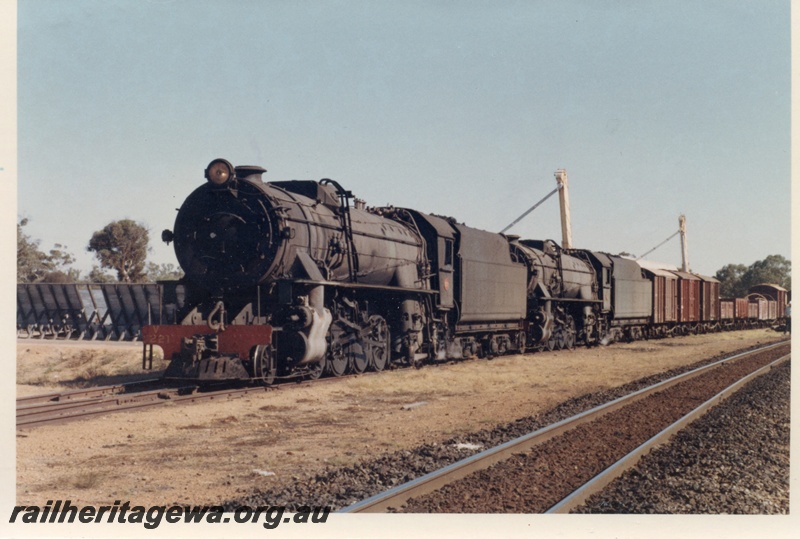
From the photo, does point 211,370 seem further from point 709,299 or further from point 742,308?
point 742,308

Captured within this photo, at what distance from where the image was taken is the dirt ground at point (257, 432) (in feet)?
22.1

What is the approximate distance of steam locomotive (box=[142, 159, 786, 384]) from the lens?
12.1 m

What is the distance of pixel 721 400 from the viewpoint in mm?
12219

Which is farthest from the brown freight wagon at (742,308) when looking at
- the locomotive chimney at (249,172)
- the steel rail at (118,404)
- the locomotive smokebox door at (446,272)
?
the steel rail at (118,404)

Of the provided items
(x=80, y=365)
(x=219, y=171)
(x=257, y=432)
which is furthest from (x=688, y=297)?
(x=257, y=432)

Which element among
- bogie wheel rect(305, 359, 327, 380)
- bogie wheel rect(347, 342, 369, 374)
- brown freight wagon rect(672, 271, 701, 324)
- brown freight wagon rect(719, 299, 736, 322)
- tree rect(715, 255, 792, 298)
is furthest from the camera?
tree rect(715, 255, 792, 298)

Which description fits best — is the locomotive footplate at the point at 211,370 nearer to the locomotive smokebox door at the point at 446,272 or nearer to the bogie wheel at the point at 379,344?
the bogie wheel at the point at 379,344

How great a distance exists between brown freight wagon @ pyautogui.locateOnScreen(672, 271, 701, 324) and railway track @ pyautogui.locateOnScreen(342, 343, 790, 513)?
27832 millimetres

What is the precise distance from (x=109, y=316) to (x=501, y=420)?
19667 mm

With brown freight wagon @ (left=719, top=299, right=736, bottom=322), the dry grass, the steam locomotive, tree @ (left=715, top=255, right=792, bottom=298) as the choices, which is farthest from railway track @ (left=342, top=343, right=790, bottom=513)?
tree @ (left=715, top=255, right=792, bottom=298)

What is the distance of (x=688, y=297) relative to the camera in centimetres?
3944

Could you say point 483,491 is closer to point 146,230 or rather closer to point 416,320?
point 416,320

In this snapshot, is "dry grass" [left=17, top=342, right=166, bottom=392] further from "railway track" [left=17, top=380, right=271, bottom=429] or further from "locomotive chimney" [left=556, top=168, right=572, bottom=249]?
"locomotive chimney" [left=556, top=168, right=572, bottom=249]

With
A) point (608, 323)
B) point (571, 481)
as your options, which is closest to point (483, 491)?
point (571, 481)
